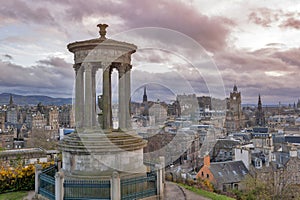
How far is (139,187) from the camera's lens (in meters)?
15.0

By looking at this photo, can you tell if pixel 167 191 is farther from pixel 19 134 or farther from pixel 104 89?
pixel 19 134

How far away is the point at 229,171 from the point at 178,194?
1041 inches

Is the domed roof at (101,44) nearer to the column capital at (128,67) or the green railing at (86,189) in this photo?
the column capital at (128,67)

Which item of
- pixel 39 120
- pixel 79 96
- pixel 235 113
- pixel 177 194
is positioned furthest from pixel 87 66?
pixel 235 113

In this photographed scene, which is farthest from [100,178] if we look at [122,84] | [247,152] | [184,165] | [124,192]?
[184,165]

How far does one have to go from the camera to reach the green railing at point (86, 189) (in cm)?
1409

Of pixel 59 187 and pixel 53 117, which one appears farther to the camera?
pixel 53 117

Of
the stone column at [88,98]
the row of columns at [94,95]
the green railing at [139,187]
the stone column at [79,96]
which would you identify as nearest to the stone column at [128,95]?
the row of columns at [94,95]

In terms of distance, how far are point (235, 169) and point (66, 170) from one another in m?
30.8

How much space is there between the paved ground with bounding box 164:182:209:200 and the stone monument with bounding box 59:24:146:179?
71.2 inches

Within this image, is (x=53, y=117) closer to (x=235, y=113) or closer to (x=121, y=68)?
(x=235, y=113)

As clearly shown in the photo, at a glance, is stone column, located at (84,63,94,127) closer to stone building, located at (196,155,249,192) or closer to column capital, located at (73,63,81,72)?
column capital, located at (73,63,81,72)

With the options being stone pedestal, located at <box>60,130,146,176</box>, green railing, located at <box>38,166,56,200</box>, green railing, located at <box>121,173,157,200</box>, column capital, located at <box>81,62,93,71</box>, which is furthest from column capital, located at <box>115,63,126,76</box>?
green railing, located at <box>38,166,56,200</box>

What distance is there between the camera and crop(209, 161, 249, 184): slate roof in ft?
130
